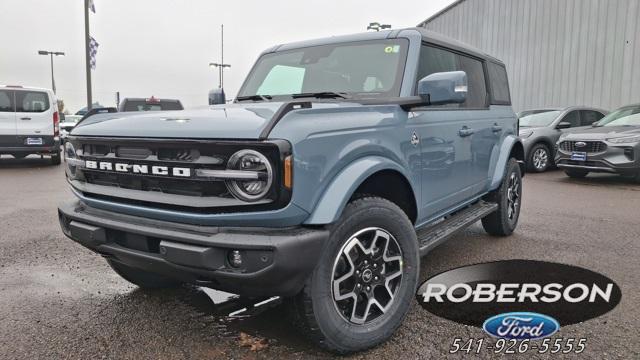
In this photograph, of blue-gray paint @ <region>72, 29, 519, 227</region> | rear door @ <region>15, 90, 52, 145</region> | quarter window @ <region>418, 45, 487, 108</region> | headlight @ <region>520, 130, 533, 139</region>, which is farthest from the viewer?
rear door @ <region>15, 90, 52, 145</region>

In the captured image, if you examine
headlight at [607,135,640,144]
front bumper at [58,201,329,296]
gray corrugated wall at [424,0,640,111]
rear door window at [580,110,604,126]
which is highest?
gray corrugated wall at [424,0,640,111]

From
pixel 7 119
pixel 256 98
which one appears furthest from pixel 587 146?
pixel 7 119

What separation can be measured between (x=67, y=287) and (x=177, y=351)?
155 cm

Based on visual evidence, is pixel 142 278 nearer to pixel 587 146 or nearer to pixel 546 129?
pixel 587 146

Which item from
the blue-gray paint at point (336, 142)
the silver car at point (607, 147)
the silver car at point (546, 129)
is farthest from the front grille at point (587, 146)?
the blue-gray paint at point (336, 142)

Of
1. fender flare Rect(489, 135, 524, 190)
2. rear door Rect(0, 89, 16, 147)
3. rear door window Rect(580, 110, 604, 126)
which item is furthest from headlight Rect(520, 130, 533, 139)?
rear door Rect(0, 89, 16, 147)

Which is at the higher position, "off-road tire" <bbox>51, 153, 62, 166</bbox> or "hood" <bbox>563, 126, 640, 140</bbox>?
"hood" <bbox>563, 126, 640, 140</bbox>

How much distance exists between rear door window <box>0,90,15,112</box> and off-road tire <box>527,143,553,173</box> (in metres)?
12.6

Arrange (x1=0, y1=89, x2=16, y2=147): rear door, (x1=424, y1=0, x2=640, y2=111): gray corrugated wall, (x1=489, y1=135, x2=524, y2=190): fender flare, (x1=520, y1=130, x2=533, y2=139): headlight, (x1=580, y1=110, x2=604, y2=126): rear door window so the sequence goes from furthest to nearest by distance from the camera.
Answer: (x1=424, y1=0, x2=640, y2=111): gray corrugated wall → (x1=580, y1=110, x2=604, y2=126): rear door window → (x1=0, y1=89, x2=16, y2=147): rear door → (x1=520, y1=130, x2=533, y2=139): headlight → (x1=489, y1=135, x2=524, y2=190): fender flare

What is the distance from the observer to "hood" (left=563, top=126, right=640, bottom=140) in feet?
30.7

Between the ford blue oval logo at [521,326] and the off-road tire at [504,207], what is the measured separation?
1.96 meters

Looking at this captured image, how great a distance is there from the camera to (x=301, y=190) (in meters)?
2.24

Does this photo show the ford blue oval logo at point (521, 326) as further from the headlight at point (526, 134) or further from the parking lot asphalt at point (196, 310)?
the headlight at point (526, 134)

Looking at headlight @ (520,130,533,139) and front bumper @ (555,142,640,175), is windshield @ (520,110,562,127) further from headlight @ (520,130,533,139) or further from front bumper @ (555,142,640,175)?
front bumper @ (555,142,640,175)
